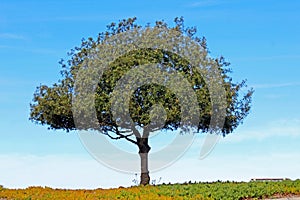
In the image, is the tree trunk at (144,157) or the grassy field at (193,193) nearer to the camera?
the grassy field at (193,193)

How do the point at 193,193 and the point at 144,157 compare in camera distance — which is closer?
the point at 193,193

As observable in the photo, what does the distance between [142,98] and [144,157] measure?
2924mm

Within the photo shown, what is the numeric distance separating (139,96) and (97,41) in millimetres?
3321

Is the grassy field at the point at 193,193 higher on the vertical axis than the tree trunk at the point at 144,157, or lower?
lower

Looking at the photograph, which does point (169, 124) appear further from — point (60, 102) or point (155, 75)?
point (60, 102)

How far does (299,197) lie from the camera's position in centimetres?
1531

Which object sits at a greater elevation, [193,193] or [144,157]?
[144,157]

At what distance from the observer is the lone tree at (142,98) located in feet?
62.1

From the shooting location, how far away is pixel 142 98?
1900 centimetres

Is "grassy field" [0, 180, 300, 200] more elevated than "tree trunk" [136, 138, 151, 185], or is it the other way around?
"tree trunk" [136, 138, 151, 185]

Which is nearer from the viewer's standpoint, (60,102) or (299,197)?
(299,197)

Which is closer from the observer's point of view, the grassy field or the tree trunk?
the grassy field

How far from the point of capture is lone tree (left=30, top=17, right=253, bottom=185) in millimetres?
18922

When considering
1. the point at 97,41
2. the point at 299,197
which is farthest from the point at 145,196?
the point at 97,41
